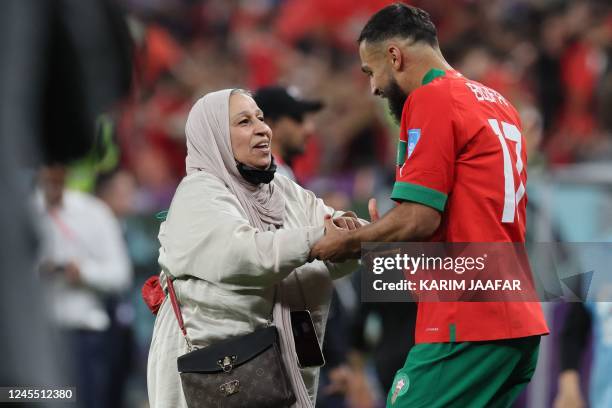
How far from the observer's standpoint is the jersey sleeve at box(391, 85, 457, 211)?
3184 millimetres

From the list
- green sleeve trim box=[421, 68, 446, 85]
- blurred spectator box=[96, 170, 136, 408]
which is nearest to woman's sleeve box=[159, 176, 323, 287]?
green sleeve trim box=[421, 68, 446, 85]

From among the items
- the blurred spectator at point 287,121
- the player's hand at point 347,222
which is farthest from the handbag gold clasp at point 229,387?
the blurred spectator at point 287,121

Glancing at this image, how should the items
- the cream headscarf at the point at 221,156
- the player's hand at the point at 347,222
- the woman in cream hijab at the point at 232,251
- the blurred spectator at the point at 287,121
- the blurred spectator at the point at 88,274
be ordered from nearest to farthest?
the woman in cream hijab at the point at 232,251 → the player's hand at the point at 347,222 → the cream headscarf at the point at 221,156 → the blurred spectator at the point at 287,121 → the blurred spectator at the point at 88,274

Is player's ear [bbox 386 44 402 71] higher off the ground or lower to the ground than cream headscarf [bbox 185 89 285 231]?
higher

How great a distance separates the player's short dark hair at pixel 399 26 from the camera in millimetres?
3471

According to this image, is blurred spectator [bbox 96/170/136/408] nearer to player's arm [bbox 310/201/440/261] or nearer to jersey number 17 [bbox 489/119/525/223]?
player's arm [bbox 310/201/440/261]

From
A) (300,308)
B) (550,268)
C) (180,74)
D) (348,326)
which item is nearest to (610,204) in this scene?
(348,326)

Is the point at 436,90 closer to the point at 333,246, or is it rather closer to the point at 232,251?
the point at 333,246

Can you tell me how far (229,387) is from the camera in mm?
3389

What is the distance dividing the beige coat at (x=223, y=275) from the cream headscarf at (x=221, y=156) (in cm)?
5

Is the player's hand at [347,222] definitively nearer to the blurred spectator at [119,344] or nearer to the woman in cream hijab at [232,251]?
the woman in cream hijab at [232,251]

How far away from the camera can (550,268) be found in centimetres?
402

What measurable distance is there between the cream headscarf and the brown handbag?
447 mm

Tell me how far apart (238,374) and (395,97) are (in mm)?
1091
